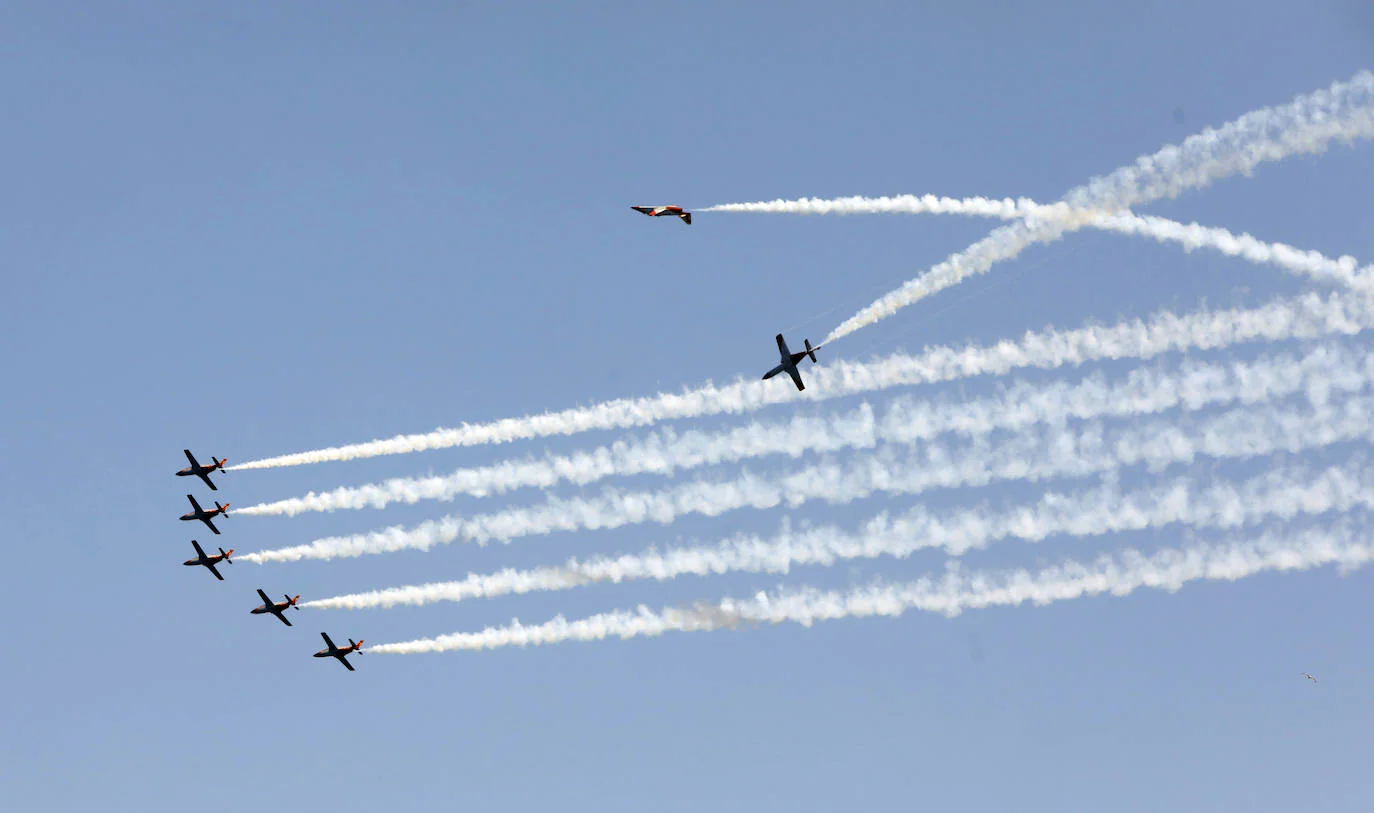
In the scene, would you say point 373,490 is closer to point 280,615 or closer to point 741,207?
point 280,615

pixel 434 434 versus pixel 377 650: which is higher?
pixel 434 434

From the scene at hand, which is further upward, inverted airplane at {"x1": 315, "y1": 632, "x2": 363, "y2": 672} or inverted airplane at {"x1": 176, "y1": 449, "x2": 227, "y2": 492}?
inverted airplane at {"x1": 176, "y1": 449, "x2": 227, "y2": 492}

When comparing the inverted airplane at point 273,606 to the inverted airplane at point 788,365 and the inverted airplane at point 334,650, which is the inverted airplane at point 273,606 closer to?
the inverted airplane at point 334,650

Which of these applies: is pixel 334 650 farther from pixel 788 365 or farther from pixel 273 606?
pixel 788 365

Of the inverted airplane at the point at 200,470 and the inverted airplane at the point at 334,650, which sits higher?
the inverted airplane at the point at 200,470

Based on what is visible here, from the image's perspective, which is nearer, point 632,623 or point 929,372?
point 929,372

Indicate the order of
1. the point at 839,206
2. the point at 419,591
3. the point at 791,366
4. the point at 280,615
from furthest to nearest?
1. the point at 280,615
2. the point at 419,591
3. the point at 791,366
4. the point at 839,206

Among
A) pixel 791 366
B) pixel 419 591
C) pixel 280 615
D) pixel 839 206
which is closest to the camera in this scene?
pixel 839 206

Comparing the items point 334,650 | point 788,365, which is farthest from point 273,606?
point 788,365

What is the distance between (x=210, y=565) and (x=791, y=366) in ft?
142

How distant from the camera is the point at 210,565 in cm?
9681

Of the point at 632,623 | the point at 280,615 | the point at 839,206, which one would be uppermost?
the point at 839,206

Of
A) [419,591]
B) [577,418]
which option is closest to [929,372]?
[577,418]

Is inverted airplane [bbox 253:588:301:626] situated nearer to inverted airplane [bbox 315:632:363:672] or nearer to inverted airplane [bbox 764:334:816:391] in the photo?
inverted airplane [bbox 315:632:363:672]
